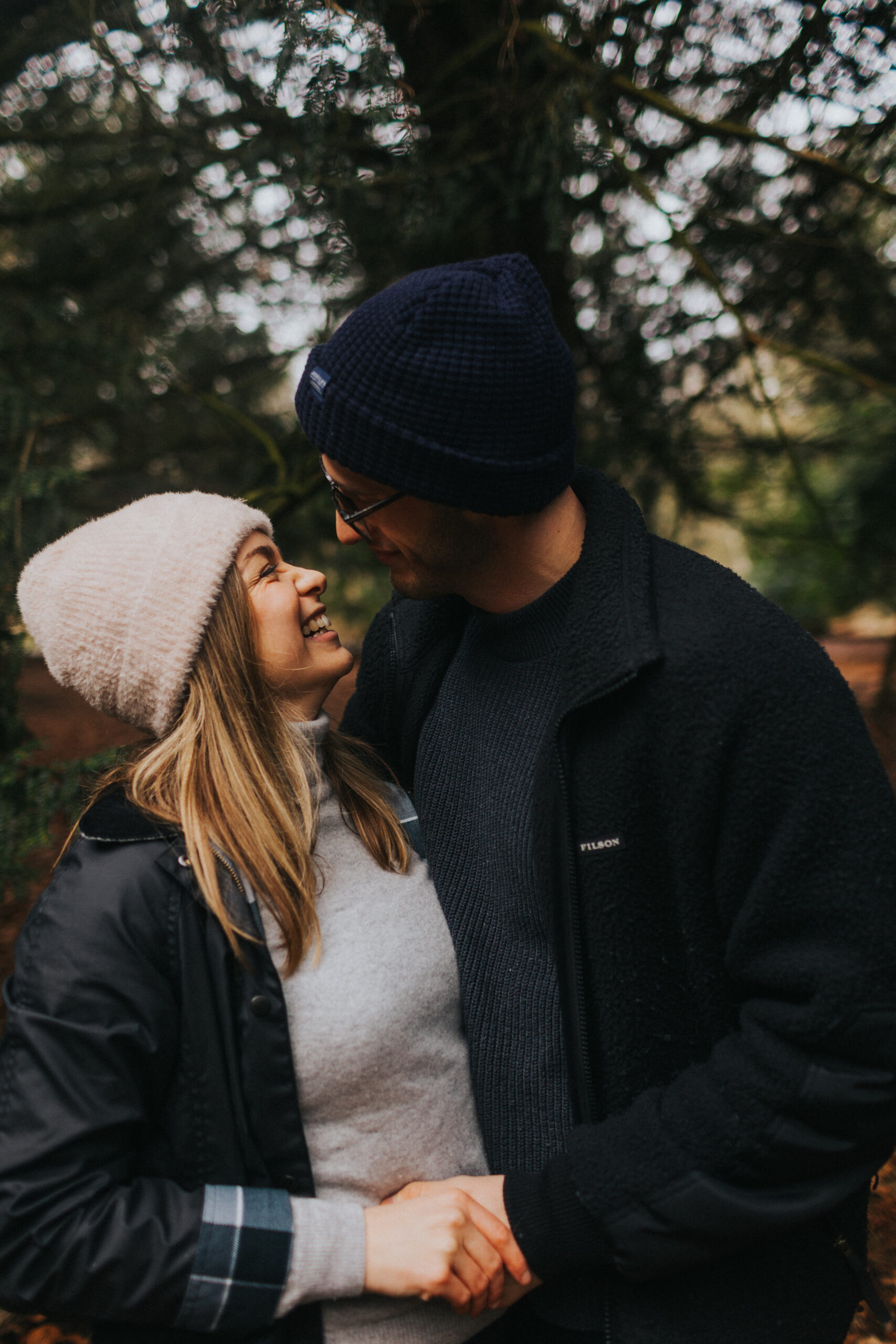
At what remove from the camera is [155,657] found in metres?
1.69

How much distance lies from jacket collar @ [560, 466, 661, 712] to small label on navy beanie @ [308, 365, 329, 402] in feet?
1.77

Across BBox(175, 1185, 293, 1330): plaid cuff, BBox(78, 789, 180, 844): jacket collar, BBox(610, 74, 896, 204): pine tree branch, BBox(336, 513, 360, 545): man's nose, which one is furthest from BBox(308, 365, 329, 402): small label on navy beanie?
BBox(610, 74, 896, 204): pine tree branch

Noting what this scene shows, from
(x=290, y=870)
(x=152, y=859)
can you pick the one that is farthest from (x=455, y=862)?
(x=152, y=859)

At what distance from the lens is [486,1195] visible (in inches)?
59.9

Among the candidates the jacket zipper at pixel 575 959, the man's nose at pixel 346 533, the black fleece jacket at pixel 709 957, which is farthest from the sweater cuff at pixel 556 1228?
the man's nose at pixel 346 533

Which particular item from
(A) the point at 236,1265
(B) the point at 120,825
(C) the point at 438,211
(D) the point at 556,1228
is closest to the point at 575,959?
(D) the point at 556,1228

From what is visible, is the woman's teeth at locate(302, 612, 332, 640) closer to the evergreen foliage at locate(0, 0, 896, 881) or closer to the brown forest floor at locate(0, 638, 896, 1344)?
the brown forest floor at locate(0, 638, 896, 1344)

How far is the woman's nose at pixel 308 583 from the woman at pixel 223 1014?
16mm

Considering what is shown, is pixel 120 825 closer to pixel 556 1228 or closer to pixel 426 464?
pixel 426 464

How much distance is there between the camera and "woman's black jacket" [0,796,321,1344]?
4.28ft

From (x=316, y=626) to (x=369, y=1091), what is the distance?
2.94 ft

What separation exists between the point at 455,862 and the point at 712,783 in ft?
2.00

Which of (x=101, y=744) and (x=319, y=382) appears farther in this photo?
(x=101, y=744)

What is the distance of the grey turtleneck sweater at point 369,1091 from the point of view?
1.44 m
